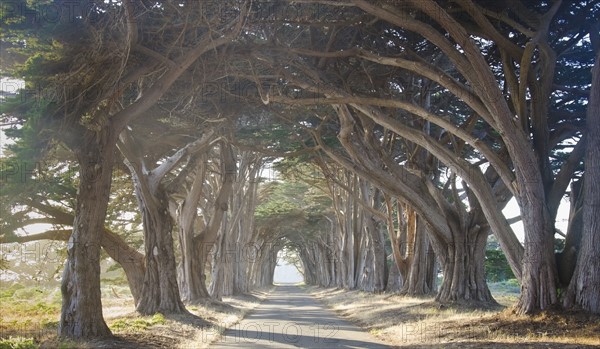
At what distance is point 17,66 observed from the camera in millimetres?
8852

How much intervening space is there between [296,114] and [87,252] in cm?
789

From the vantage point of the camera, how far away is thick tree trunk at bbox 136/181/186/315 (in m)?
14.7

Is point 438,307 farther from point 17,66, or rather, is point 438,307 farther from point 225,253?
point 225,253

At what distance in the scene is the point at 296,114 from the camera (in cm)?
1596

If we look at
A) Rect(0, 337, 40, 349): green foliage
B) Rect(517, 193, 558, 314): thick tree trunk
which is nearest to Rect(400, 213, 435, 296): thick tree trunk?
Rect(517, 193, 558, 314): thick tree trunk

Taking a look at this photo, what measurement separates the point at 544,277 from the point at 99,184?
7.76m

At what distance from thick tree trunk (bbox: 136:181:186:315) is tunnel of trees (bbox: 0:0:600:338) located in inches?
1.4

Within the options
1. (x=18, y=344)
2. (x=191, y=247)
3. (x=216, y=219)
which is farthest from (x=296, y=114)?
(x=18, y=344)

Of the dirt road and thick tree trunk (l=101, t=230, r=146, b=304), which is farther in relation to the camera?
→ thick tree trunk (l=101, t=230, r=146, b=304)

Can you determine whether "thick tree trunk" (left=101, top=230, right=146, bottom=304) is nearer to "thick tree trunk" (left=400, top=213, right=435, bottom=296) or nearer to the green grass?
the green grass

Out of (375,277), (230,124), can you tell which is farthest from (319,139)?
(375,277)

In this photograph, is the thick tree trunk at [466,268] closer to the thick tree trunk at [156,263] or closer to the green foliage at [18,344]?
the thick tree trunk at [156,263]

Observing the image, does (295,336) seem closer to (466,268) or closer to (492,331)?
(492,331)

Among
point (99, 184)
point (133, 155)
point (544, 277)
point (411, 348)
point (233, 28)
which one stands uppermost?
point (233, 28)
